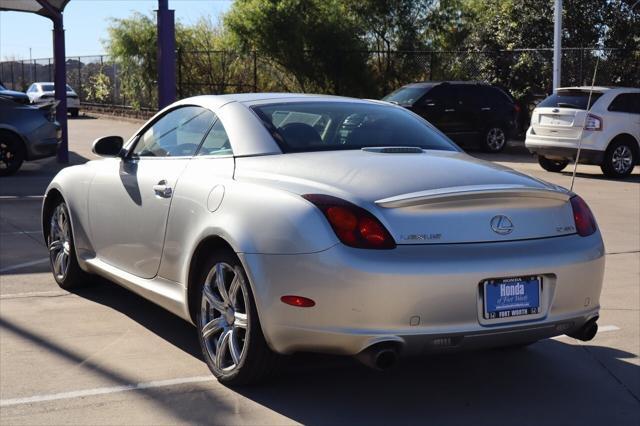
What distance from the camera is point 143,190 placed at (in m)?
5.86

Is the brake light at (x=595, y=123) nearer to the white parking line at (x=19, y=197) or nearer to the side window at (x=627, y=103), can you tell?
the side window at (x=627, y=103)

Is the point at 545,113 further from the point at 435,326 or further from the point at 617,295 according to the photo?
the point at 435,326

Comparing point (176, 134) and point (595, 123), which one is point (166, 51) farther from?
point (176, 134)

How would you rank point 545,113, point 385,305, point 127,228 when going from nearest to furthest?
point 385,305 < point 127,228 < point 545,113

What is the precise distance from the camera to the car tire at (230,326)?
471 centimetres

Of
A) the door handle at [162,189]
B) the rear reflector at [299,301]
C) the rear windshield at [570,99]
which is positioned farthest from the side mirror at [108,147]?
the rear windshield at [570,99]

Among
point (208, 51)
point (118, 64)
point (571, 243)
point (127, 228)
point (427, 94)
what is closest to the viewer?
point (571, 243)

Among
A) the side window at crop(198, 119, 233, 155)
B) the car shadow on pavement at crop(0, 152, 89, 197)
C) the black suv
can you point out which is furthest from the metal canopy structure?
the side window at crop(198, 119, 233, 155)

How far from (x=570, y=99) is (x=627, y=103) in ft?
4.43

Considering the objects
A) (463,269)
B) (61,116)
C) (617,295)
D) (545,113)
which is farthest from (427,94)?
(463,269)

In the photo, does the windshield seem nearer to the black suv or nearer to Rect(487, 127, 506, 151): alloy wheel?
the black suv

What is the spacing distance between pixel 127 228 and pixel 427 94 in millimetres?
16341

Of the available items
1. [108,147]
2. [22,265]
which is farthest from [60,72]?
[108,147]

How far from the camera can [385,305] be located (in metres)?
4.30
